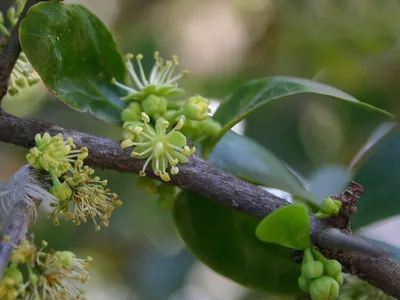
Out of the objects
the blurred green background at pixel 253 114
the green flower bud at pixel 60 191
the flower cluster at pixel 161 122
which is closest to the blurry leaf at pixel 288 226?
the flower cluster at pixel 161 122

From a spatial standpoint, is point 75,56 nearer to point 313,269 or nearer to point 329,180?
Result: point 313,269

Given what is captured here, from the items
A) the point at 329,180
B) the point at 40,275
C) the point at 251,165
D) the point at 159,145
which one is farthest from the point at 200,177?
the point at 329,180

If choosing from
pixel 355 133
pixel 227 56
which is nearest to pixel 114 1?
pixel 227 56

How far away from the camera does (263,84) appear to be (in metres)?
1.08

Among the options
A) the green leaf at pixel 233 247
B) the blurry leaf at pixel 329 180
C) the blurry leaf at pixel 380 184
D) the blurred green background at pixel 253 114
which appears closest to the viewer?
the green leaf at pixel 233 247

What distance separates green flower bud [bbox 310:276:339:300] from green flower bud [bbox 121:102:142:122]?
40 cm

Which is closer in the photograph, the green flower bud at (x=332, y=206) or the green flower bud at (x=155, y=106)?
the green flower bud at (x=332, y=206)

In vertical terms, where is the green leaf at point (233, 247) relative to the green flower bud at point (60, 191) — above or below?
above

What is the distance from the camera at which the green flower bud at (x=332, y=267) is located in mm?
896

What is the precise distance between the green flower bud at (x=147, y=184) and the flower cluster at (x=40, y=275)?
249 millimetres

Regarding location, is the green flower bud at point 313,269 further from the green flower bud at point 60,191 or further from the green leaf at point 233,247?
the green flower bud at point 60,191

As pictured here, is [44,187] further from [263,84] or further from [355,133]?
[355,133]

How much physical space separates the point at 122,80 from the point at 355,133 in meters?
1.12

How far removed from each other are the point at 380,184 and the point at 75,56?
738 mm
